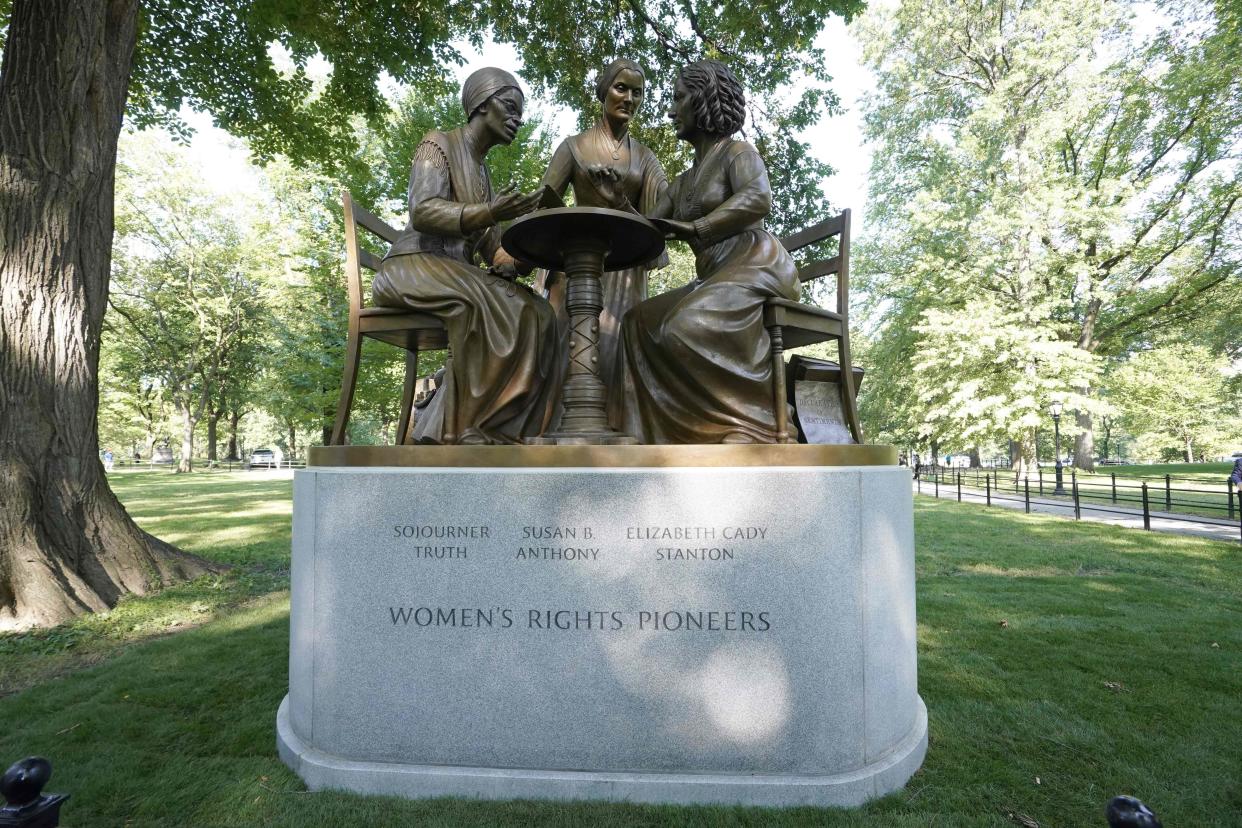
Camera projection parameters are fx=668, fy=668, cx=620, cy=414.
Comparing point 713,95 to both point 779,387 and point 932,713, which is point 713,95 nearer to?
point 779,387

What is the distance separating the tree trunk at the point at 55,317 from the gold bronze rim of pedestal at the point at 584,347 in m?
5.05

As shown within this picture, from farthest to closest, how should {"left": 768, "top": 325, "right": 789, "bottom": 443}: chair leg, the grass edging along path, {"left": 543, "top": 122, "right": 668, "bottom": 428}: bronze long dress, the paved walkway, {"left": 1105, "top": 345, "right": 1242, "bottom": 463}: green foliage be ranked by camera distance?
1. {"left": 1105, "top": 345, "right": 1242, "bottom": 463}: green foliage
2. the paved walkway
3. {"left": 543, "top": 122, "right": 668, "bottom": 428}: bronze long dress
4. {"left": 768, "top": 325, "right": 789, "bottom": 443}: chair leg
5. the grass edging along path

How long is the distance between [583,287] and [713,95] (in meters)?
1.30

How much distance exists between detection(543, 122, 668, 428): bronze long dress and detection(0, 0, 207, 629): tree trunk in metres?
4.90

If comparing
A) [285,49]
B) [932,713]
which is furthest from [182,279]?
[932,713]

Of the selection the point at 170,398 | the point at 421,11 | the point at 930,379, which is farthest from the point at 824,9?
the point at 170,398

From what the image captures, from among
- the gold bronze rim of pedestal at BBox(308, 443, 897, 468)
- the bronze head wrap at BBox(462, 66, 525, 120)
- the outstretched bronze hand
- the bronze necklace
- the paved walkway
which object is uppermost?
the bronze head wrap at BBox(462, 66, 525, 120)

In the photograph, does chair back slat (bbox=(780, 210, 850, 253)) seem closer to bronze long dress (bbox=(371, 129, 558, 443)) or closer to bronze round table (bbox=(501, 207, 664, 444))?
bronze round table (bbox=(501, 207, 664, 444))

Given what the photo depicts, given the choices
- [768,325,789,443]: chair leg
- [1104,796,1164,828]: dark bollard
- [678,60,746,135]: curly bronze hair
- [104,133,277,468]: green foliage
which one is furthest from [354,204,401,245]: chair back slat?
[104,133,277,468]: green foliage

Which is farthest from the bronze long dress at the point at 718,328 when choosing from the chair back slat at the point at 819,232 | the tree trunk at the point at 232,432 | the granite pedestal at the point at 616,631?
the tree trunk at the point at 232,432

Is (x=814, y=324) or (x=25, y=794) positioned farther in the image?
(x=814, y=324)

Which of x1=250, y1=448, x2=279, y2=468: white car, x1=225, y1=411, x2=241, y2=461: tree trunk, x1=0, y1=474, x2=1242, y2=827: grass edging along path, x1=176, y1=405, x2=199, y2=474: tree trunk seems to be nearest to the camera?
x1=0, y1=474, x2=1242, y2=827: grass edging along path

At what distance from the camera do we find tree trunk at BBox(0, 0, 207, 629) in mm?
5555

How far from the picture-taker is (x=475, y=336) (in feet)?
10.8
